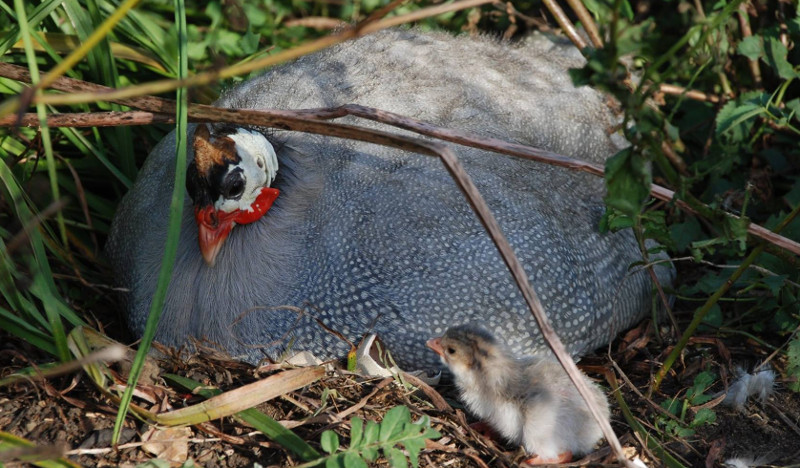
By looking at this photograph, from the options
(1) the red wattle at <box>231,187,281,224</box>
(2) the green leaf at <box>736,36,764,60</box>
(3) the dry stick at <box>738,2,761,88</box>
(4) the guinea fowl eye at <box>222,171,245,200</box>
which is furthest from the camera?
(3) the dry stick at <box>738,2,761,88</box>

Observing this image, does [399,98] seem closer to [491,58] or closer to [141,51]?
[491,58]

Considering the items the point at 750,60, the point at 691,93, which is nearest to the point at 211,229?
the point at 691,93

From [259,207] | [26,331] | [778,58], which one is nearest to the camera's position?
[26,331]

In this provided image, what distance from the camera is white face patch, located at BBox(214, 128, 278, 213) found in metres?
2.94

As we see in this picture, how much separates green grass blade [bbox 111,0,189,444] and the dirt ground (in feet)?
0.54

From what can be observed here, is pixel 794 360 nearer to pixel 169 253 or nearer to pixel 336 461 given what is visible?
pixel 336 461

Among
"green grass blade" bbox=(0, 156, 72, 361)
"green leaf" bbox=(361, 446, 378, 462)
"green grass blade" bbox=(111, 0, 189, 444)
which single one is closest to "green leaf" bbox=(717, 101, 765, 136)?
"green leaf" bbox=(361, 446, 378, 462)

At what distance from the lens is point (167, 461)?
8.32 feet

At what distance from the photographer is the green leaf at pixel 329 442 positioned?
7.80 ft

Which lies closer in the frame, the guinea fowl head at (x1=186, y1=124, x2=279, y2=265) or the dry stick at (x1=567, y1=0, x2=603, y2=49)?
the guinea fowl head at (x1=186, y1=124, x2=279, y2=265)

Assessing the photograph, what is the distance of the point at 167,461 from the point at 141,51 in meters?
2.31

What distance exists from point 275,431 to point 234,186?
0.88 m

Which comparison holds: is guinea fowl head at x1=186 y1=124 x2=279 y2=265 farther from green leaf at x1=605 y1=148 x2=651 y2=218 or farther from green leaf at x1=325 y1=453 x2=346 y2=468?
green leaf at x1=605 y1=148 x2=651 y2=218

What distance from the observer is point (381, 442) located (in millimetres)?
2395
